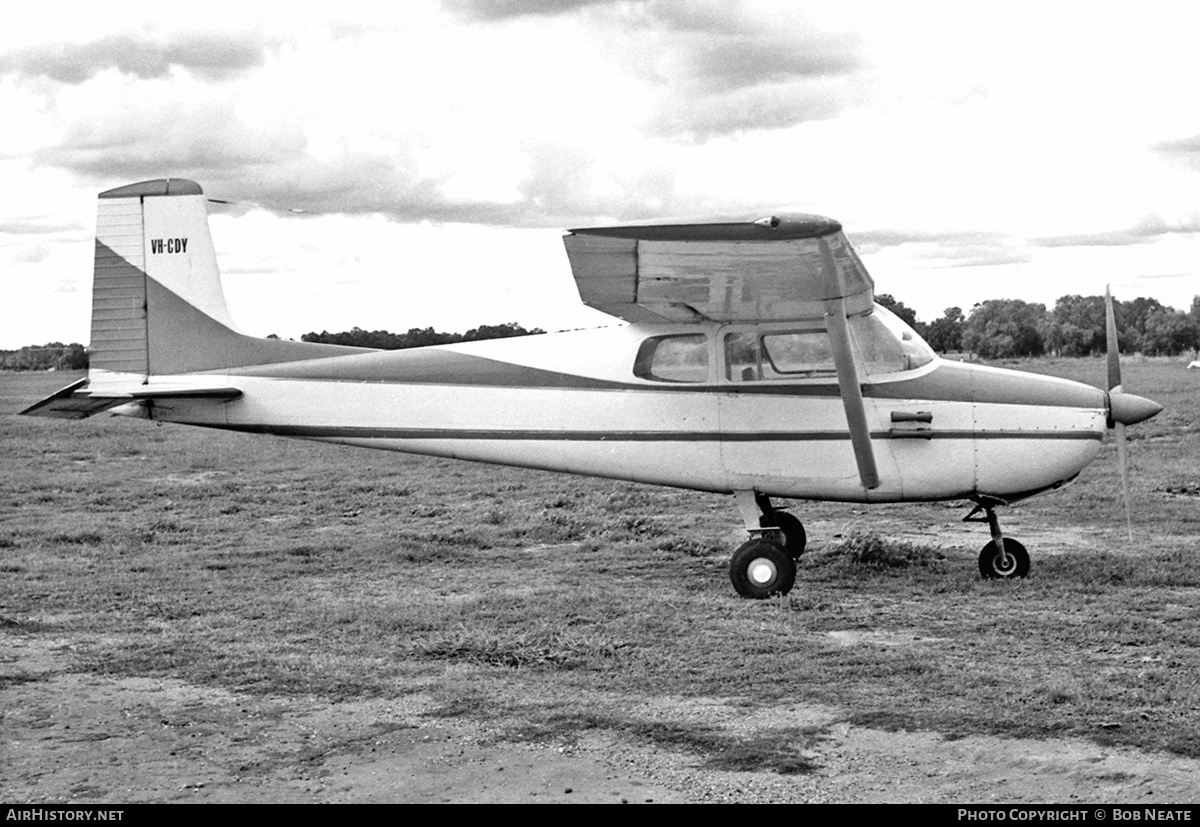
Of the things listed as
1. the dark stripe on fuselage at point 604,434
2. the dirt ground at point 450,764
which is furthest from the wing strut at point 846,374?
the dirt ground at point 450,764

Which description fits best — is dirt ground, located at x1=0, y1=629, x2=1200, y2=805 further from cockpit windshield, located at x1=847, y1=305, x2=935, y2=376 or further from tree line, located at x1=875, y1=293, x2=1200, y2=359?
tree line, located at x1=875, y1=293, x2=1200, y2=359

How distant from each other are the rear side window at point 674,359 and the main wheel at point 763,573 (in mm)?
1509

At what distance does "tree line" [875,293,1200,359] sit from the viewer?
73.7 metres

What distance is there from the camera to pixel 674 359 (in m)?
9.73

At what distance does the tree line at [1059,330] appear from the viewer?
73688 mm

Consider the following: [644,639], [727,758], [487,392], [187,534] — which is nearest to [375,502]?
[187,534]

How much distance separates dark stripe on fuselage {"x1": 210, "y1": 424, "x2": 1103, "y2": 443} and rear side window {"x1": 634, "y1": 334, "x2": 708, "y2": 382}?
0.46 m

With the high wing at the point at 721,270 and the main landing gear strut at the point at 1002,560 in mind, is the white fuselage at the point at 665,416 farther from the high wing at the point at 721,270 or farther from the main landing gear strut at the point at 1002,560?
the high wing at the point at 721,270

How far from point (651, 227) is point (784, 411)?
8.48 ft

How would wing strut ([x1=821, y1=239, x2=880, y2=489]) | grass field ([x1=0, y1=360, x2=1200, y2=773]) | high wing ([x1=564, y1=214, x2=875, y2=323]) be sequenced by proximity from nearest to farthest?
1. grass field ([x1=0, y1=360, x2=1200, y2=773])
2. high wing ([x1=564, y1=214, x2=875, y2=323])
3. wing strut ([x1=821, y1=239, x2=880, y2=489])

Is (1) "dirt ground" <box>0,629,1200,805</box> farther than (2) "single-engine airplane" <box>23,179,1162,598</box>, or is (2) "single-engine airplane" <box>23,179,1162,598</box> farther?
(2) "single-engine airplane" <box>23,179,1162,598</box>

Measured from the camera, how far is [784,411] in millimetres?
9469

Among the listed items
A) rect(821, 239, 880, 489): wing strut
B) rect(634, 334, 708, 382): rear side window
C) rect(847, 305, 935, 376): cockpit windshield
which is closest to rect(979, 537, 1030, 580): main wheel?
rect(821, 239, 880, 489): wing strut
